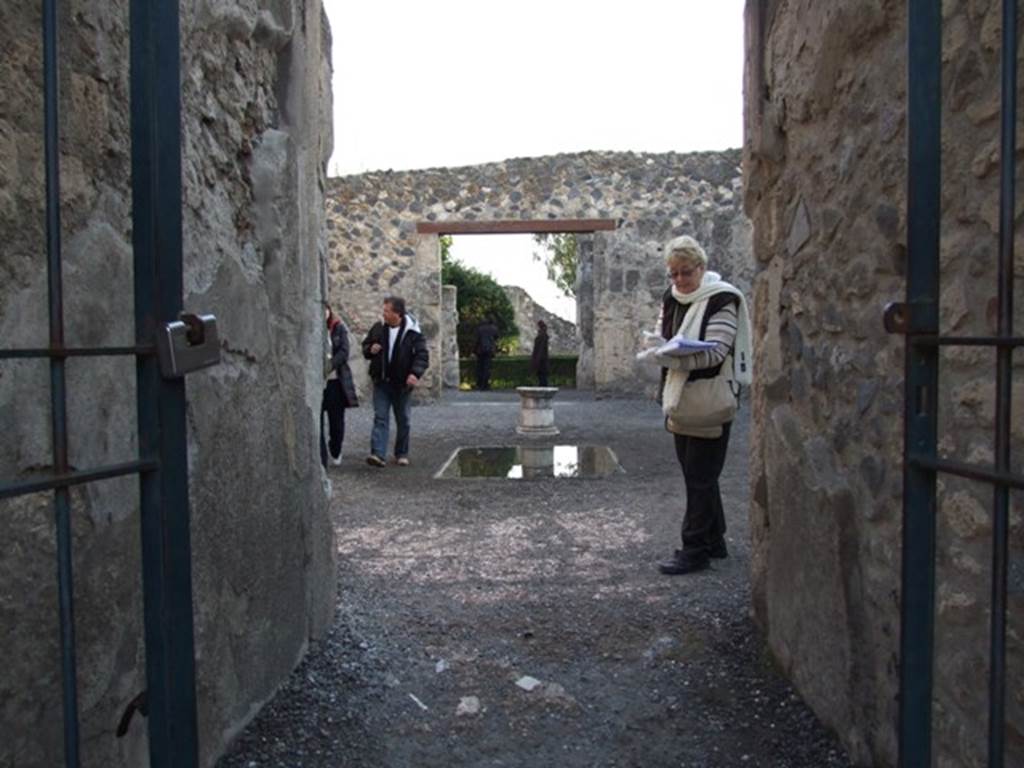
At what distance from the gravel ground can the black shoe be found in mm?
49

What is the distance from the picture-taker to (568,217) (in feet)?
43.9

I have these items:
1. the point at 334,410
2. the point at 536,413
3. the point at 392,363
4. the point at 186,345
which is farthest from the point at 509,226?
the point at 186,345

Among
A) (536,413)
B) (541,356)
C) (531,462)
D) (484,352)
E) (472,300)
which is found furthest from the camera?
(472,300)

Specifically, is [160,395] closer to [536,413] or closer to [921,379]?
[921,379]

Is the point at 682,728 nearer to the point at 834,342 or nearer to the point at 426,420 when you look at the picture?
the point at 834,342

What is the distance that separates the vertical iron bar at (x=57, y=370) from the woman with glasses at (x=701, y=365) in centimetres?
282

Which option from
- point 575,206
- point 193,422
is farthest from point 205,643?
point 575,206

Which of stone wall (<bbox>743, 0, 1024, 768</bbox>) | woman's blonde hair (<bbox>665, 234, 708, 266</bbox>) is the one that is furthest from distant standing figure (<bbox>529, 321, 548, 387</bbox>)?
stone wall (<bbox>743, 0, 1024, 768</bbox>)

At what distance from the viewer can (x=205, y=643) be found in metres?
2.16

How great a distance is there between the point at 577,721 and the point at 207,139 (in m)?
1.91

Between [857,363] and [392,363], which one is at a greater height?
[857,363]

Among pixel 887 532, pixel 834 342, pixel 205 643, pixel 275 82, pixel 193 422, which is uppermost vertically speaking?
pixel 275 82

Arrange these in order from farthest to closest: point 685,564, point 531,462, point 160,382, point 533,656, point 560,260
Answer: point 560,260 → point 531,462 → point 685,564 → point 533,656 → point 160,382

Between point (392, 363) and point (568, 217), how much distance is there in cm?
700
